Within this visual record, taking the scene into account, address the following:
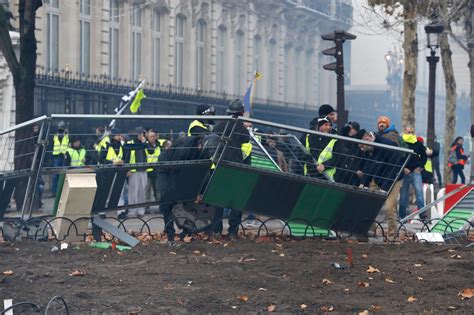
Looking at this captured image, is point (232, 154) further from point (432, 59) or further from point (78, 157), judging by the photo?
point (432, 59)

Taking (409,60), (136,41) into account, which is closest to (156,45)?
(136,41)

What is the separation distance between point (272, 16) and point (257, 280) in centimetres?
4859

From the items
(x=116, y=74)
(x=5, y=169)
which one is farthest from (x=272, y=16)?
(x=5, y=169)

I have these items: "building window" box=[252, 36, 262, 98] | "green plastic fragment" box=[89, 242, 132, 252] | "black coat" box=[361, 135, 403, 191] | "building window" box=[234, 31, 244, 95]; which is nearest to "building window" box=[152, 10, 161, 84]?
"building window" box=[234, 31, 244, 95]

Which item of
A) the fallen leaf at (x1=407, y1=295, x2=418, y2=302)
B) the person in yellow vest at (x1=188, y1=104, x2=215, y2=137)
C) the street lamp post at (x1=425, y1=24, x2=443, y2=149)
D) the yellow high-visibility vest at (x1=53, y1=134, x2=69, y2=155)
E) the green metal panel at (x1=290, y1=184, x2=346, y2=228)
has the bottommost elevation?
the fallen leaf at (x1=407, y1=295, x2=418, y2=302)

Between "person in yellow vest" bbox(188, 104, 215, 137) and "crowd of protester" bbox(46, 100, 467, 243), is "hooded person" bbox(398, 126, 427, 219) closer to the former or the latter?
"crowd of protester" bbox(46, 100, 467, 243)

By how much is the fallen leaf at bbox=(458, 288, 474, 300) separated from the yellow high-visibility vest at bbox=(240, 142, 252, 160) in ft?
15.6

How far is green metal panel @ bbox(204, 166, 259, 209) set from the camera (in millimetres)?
14375

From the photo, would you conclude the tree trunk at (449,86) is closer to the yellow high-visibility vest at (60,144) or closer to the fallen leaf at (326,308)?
the yellow high-visibility vest at (60,144)

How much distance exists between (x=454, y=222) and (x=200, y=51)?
3578 cm

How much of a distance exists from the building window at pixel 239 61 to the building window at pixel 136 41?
10.6 m

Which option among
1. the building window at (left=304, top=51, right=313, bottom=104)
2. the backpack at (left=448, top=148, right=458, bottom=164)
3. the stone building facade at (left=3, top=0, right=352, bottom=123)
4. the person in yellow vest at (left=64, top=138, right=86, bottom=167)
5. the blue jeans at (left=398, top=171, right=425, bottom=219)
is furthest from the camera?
the building window at (left=304, top=51, right=313, bottom=104)

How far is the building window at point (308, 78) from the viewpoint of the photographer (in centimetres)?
6712

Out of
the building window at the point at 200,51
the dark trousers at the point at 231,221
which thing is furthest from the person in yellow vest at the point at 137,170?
the building window at the point at 200,51
